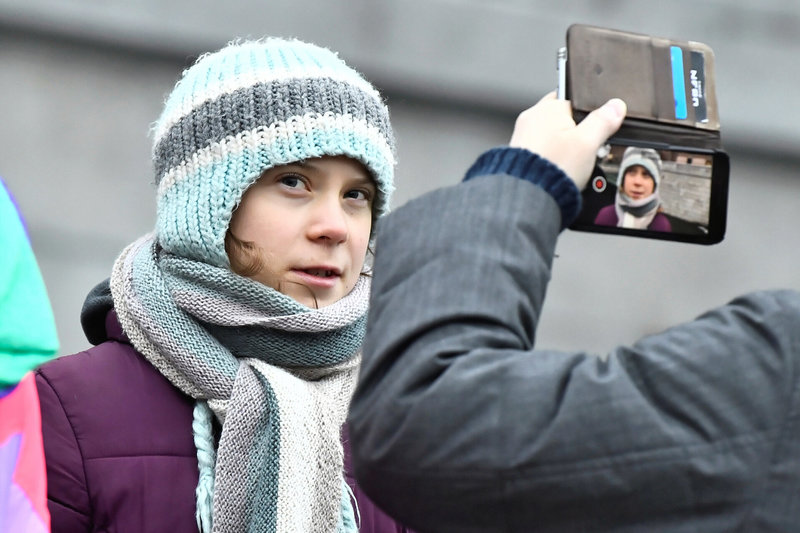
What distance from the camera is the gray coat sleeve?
1332mm

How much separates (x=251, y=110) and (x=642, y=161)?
1.03 meters

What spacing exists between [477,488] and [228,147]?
48.5 inches

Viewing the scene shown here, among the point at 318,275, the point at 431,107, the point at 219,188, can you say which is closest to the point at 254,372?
the point at 318,275

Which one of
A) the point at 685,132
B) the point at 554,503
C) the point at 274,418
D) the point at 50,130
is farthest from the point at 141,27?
the point at 554,503

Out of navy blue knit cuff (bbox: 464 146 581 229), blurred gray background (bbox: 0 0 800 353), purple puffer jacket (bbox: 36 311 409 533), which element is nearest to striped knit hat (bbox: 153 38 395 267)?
purple puffer jacket (bbox: 36 311 409 533)

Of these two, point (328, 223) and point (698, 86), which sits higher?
point (698, 86)

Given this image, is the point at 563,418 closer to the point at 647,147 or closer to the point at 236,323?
the point at 647,147

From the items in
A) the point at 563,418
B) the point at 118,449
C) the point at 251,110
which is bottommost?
the point at 118,449

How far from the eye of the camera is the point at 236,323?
7.82 feet

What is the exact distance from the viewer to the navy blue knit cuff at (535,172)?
148cm

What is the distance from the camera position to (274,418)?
228cm

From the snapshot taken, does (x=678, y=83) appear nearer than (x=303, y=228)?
Yes

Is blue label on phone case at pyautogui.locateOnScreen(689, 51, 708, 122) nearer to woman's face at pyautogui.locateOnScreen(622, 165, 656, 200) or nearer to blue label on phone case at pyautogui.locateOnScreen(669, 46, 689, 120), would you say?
blue label on phone case at pyautogui.locateOnScreen(669, 46, 689, 120)

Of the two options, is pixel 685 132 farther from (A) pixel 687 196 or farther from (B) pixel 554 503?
(B) pixel 554 503
